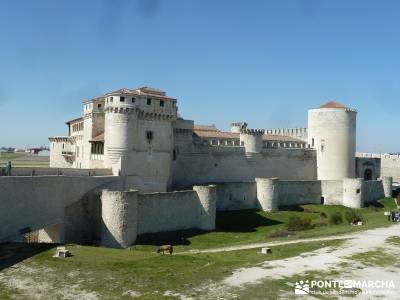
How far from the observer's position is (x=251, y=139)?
144ft

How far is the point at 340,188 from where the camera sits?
4481 centimetres

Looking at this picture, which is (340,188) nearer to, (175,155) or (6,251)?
(175,155)

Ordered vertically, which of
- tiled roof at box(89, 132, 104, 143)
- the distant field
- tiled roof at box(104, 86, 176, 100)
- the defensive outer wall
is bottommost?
the defensive outer wall

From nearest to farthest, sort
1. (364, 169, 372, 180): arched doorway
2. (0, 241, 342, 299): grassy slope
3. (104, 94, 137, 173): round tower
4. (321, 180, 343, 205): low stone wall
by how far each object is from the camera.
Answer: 1. (0, 241, 342, 299): grassy slope
2. (104, 94, 137, 173): round tower
3. (321, 180, 343, 205): low stone wall
4. (364, 169, 372, 180): arched doorway

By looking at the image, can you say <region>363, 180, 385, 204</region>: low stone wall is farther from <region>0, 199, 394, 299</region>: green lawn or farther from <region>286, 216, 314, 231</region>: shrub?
<region>0, 199, 394, 299</region>: green lawn

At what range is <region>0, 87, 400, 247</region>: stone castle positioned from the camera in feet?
89.1

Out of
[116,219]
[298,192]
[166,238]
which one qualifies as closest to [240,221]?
[166,238]

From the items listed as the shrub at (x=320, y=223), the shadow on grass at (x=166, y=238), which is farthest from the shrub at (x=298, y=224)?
the shadow on grass at (x=166, y=238)

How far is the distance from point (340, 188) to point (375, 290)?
97.5 ft

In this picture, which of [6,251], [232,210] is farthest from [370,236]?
[6,251]

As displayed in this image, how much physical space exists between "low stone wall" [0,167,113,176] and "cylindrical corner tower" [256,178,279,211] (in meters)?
13.1

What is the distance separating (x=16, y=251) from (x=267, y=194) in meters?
22.3

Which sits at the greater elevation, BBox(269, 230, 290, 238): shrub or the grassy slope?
BBox(269, 230, 290, 238): shrub

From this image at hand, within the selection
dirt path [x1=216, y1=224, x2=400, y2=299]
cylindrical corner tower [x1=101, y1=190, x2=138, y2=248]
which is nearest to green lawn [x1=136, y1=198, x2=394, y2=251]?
cylindrical corner tower [x1=101, y1=190, x2=138, y2=248]
